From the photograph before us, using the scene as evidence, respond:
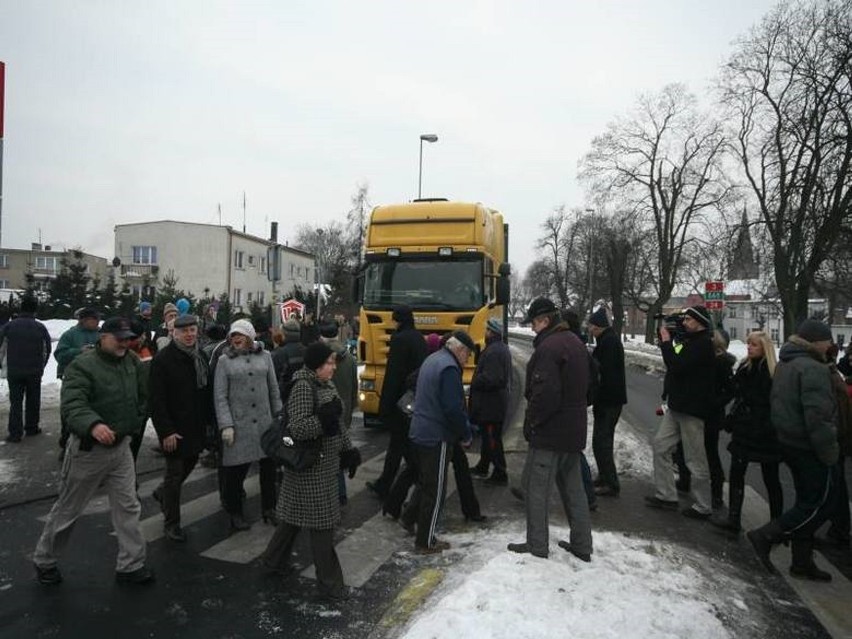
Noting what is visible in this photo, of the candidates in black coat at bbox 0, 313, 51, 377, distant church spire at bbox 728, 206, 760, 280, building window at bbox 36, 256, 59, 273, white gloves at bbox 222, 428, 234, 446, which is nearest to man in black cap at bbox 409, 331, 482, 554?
white gloves at bbox 222, 428, 234, 446

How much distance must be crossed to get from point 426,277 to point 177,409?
5509mm

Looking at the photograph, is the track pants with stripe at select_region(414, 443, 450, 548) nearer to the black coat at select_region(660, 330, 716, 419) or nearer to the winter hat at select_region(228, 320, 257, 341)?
the winter hat at select_region(228, 320, 257, 341)

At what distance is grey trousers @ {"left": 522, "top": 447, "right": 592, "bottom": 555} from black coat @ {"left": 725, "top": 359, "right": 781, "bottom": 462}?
174cm

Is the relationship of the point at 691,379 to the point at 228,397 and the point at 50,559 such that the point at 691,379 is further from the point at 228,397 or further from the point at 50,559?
the point at 50,559

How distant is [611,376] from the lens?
6492 millimetres

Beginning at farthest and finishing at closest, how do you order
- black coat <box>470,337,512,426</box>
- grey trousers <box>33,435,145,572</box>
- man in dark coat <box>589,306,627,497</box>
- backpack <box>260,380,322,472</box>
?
black coat <box>470,337,512,426</box>, man in dark coat <box>589,306,627,497</box>, grey trousers <box>33,435,145,572</box>, backpack <box>260,380,322,472</box>

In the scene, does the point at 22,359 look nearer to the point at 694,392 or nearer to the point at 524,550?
Answer: the point at 524,550

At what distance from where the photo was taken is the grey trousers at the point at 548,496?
4.55 meters

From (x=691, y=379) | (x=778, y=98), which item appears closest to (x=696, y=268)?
(x=778, y=98)

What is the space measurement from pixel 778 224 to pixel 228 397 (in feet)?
74.7

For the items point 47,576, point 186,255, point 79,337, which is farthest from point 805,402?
point 186,255

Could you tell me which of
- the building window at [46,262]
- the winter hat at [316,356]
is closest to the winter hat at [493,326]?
the winter hat at [316,356]

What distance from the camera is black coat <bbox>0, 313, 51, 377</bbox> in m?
8.42

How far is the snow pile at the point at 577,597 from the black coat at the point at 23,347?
688 centimetres
